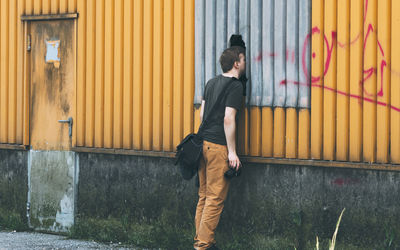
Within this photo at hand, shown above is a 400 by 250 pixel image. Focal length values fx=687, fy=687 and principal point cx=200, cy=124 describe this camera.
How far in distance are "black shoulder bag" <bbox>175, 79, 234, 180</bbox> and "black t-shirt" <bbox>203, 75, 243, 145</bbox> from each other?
33mm

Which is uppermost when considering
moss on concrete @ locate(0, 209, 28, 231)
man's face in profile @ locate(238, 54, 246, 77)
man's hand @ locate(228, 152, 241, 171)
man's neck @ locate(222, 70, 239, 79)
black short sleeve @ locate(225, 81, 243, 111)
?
man's face in profile @ locate(238, 54, 246, 77)

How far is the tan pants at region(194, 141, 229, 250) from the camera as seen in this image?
6941mm

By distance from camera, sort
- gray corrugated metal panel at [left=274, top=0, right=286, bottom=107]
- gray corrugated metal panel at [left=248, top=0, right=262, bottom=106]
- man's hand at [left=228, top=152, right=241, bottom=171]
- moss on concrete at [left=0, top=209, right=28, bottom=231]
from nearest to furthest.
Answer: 1. man's hand at [left=228, top=152, right=241, bottom=171]
2. gray corrugated metal panel at [left=274, top=0, right=286, bottom=107]
3. gray corrugated metal panel at [left=248, top=0, right=262, bottom=106]
4. moss on concrete at [left=0, top=209, right=28, bottom=231]

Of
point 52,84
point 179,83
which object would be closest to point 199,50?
point 179,83

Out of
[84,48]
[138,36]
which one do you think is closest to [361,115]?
[138,36]

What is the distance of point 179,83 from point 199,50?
452 mm

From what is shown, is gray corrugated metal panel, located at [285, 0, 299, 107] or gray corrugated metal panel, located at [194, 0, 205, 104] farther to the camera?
gray corrugated metal panel, located at [194, 0, 205, 104]

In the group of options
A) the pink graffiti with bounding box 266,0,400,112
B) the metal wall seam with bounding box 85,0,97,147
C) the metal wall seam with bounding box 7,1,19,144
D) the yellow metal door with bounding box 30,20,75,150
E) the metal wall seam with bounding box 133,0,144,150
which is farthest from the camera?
the metal wall seam with bounding box 7,1,19,144

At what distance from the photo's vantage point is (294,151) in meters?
7.08

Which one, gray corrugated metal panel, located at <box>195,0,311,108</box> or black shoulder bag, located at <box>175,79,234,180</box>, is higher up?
gray corrugated metal panel, located at <box>195,0,311,108</box>

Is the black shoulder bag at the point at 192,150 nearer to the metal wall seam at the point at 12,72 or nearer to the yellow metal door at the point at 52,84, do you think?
the yellow metal door at the point at 52,84

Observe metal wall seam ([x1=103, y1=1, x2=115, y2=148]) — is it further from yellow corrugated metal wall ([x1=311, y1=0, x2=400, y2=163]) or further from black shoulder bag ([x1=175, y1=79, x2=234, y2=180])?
yellow corrugated metal wall ([x1=311, y1=0, x2=400, y2=163])

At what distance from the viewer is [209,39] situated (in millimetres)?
7629

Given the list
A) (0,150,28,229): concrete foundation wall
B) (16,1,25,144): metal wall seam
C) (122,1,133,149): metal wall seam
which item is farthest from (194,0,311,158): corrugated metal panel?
(0,150,28,229): concrete foundation wall
